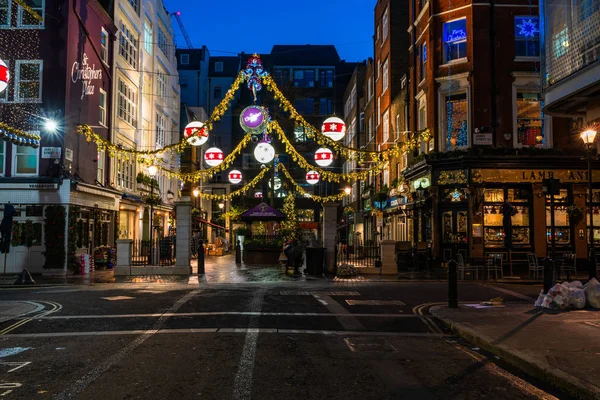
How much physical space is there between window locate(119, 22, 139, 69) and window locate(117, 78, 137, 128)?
5.47ft

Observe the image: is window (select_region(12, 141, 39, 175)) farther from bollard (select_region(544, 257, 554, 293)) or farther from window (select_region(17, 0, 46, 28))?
bollard (select_region(544, 257, 554, 293))

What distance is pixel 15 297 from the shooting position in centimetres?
1457

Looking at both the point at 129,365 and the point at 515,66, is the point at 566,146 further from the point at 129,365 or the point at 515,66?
the point at 129,365

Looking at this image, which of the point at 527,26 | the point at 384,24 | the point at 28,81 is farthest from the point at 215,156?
the point at 384,24

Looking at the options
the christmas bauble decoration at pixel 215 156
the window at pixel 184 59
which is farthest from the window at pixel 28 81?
the window at pixel 184 59

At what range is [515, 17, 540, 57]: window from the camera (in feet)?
78.6

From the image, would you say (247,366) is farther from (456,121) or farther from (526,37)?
(526,37)

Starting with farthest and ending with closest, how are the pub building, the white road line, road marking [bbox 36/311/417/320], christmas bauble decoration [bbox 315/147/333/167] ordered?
christmas bauble decoration [bbox 315/147/333/167], the pub building, road marking [bbox 36/311/417/320], the white road line

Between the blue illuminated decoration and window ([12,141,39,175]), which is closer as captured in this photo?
window ([12,141,39,175])

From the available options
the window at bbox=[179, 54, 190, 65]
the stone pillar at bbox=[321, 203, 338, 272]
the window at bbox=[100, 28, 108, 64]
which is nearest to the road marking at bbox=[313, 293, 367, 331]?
the stone pillar at bbox=[321, 203, 338, 272]

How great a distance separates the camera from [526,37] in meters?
24.1

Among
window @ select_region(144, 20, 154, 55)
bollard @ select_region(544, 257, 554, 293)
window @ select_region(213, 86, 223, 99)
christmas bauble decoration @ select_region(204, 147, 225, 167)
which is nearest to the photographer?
bollard @ select_region(544, 257, 554, 293)

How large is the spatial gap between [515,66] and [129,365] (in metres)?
22.4

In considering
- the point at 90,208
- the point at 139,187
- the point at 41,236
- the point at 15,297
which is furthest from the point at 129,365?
the point at 139,187
